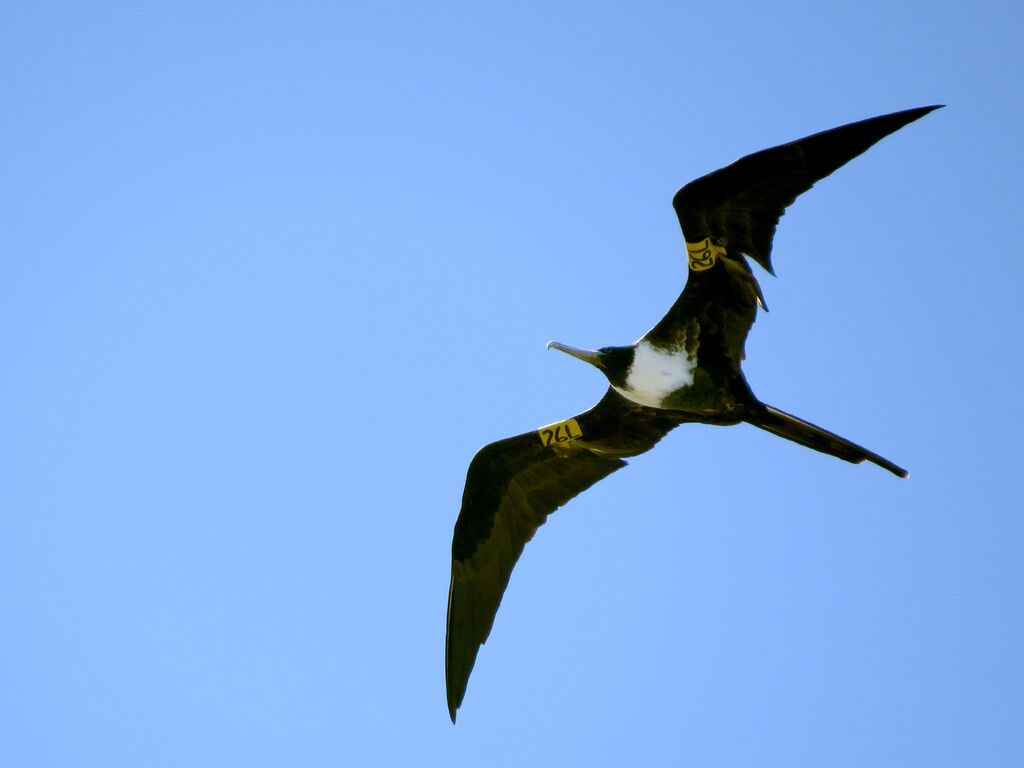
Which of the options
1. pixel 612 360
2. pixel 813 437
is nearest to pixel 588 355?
pixel 612 360

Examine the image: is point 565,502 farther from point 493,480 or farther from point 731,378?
point 731,378

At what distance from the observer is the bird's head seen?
22.0 ft

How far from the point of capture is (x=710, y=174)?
5.87 metres

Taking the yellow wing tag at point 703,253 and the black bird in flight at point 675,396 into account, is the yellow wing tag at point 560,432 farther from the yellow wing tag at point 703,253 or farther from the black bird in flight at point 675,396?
the yellow wing tag at point 703,253

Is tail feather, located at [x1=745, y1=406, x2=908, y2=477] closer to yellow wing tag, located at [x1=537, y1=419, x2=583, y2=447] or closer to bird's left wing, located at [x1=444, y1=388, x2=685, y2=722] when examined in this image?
bird's left wing, located at [x1=444, y1=388, x2=685, y2=722]

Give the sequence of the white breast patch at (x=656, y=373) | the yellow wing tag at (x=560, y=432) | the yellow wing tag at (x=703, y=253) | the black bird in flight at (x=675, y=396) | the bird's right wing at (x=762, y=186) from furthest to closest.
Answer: the yellow wing tag at (x=560, y=432)
the white breast patch at (x=656, y=373)
the yellow wing tag at (x=703, y=253)
the black bird in flight at (x=675, y=396)
the bird's right wing at (x=762, y=186)

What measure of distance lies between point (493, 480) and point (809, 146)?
113 inches

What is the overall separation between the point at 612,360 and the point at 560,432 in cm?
73

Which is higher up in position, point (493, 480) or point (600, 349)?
point (600, 349)

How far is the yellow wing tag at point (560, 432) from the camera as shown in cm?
720

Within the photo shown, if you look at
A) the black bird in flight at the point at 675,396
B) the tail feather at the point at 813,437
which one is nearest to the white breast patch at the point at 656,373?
the black bird in flight at the point at 675,396

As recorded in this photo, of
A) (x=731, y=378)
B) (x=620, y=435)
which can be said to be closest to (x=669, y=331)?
(x=731, y=378)

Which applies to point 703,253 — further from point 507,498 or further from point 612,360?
point 507,498

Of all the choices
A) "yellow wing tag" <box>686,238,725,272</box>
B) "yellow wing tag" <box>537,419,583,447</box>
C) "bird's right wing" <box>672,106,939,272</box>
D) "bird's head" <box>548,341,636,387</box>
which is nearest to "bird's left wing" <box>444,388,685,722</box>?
"yellow wing tag" <box>537,419,583,447</box>
